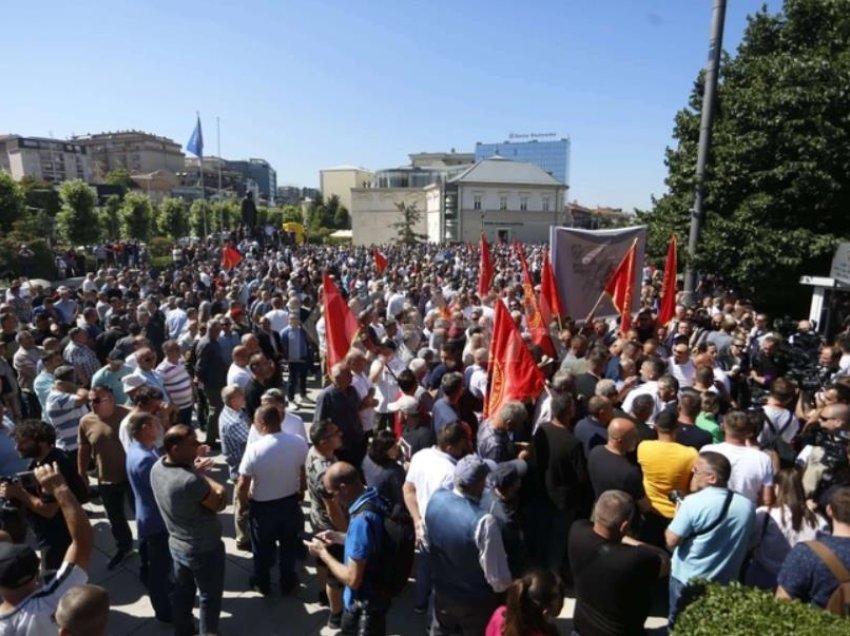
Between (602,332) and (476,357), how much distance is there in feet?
11.7

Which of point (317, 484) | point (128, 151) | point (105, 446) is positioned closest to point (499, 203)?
point (105, 446)

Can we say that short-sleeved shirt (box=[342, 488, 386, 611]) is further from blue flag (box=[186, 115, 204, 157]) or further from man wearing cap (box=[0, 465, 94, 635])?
blue flag (box=[186, 115, 204, 157])

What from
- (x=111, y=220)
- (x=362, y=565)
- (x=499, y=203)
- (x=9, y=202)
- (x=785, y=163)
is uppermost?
(x=499, y=203)

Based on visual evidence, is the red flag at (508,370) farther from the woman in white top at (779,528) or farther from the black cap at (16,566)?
the black cap at (16,566)

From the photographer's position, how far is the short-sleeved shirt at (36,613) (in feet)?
8.27

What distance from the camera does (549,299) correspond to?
29.2 ft

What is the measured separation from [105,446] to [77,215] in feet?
108

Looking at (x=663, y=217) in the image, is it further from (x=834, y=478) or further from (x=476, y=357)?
(x=834, y=478)

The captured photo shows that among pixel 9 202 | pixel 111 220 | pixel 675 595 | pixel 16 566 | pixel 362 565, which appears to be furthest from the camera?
pixel 111 220

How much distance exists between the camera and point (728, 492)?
3.17m

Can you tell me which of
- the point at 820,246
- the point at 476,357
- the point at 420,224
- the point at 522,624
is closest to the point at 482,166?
the point at 420,224

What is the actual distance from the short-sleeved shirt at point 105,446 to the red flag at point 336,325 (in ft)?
8.51

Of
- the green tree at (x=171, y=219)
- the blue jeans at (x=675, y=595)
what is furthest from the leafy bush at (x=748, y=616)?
the green tree at (x=171, y=219)

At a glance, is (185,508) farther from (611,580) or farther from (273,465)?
(611,580)
